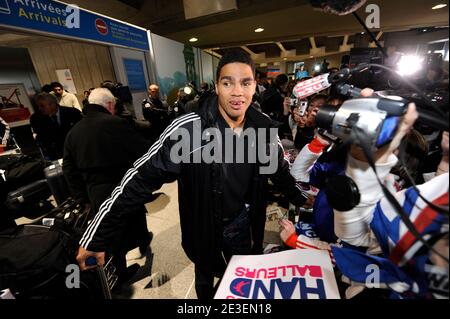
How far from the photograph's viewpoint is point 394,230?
0.57 metres

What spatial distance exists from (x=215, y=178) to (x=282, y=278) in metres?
0.58

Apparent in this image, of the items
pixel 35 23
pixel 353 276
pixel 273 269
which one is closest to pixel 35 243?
pixel 273 269

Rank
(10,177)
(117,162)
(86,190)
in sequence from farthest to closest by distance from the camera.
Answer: (10,177)
(86,190)
(117,162)

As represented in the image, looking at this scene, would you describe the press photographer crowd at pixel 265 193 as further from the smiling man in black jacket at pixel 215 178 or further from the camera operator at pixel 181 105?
the camera operator at pixel 181 105

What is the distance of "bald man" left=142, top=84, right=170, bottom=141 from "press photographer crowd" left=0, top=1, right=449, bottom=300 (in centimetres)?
274

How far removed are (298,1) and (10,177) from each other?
5703mm

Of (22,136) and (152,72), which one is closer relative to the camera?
(22,136)

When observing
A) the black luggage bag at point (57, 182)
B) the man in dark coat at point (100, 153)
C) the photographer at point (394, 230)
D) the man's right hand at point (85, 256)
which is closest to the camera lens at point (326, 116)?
the photographer at point (394, 230)

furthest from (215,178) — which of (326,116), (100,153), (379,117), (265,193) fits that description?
(100,153)

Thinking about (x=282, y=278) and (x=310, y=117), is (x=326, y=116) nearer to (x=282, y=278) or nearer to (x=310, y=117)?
(x=282, y=278)

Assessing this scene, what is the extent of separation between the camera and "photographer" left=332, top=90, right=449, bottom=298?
1.53 feet

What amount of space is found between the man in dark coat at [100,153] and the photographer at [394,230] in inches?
57.8

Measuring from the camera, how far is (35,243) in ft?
3.63

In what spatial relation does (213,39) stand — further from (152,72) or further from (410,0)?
(410,0)
